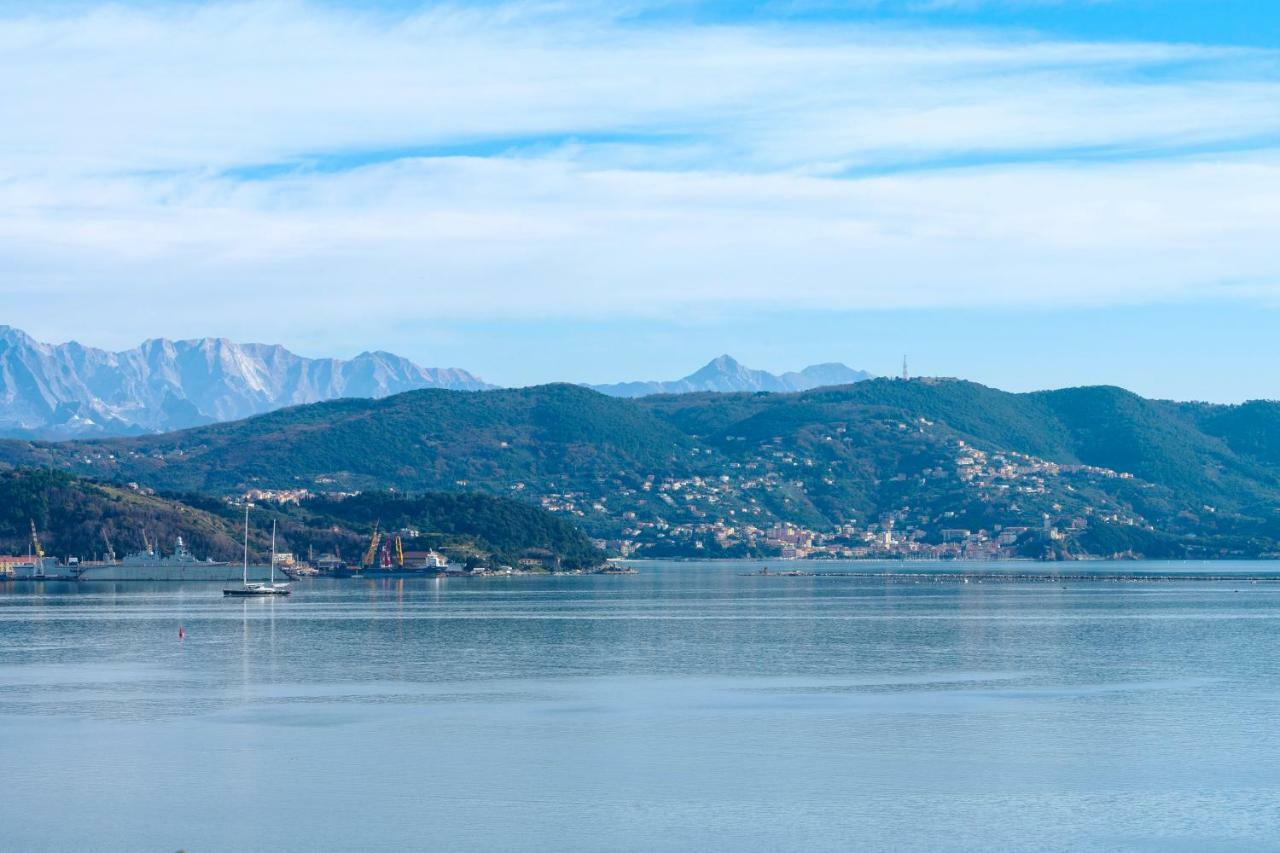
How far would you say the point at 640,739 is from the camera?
49.5 m

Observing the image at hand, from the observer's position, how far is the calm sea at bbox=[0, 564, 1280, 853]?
1468 inches

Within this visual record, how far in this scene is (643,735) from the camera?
50.3 meters

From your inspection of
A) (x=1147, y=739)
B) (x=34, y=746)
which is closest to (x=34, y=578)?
(x=34, y=746)

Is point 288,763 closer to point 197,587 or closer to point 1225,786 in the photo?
point 1225,786

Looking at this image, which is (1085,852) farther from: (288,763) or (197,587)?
(197,587)

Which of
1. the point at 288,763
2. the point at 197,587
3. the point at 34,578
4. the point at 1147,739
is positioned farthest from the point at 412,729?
the point at 34,578

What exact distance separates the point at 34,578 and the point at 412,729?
162 m

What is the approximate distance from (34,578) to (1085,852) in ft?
605

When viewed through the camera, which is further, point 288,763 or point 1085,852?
point 288,763

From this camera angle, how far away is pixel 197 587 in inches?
7436

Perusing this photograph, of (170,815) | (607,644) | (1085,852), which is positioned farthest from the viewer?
(607,644)

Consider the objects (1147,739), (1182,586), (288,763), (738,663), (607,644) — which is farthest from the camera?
(1182,586)

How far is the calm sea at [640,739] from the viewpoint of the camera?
1468 inches

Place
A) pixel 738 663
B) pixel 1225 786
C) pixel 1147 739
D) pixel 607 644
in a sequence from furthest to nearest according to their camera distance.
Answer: pixel 607 644, pixel 738 663, pixel 1147 739, pixel 1225 786
